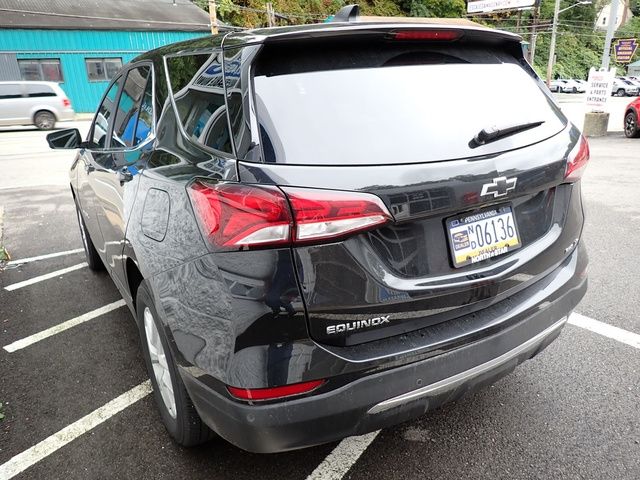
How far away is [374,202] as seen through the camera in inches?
62.6

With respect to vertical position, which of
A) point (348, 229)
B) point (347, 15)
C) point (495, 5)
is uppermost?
point (495, 5)

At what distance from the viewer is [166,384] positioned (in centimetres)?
227

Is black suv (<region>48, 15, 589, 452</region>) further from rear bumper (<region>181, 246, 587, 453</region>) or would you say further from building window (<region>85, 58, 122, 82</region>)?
building window (<region>85, 58, 122, 82</region>)

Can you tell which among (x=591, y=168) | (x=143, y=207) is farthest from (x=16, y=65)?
(x=143, y=207)

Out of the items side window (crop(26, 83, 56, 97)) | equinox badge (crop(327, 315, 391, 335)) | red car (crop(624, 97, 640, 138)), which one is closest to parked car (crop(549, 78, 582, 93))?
red car (crop(624, 97, 640, 138))

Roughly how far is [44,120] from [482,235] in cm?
2102

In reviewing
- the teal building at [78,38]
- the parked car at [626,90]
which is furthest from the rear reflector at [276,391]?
the parked car at [626,90]

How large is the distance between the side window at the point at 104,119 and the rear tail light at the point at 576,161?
270 cm

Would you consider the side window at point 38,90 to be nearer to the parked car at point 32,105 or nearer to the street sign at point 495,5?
the parked car at point 32,105

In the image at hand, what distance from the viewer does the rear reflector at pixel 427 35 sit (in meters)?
Answer: 1.91

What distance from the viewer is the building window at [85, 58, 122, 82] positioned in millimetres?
26328

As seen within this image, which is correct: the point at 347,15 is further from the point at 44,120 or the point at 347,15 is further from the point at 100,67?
the point at 100,67

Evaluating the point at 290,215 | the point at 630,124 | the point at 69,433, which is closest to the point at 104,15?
the point at 630,124

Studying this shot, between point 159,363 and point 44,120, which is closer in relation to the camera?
point 159,363
